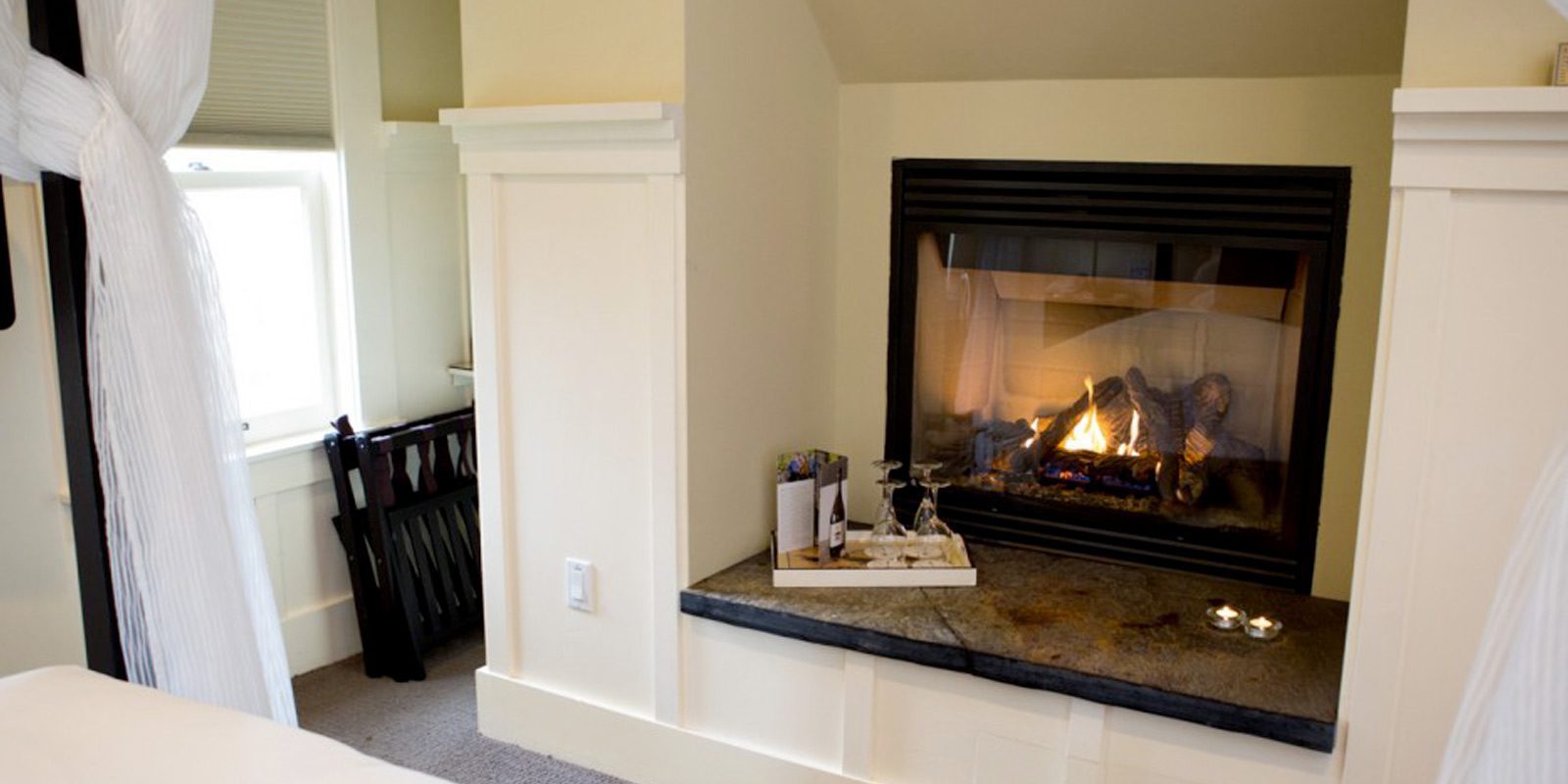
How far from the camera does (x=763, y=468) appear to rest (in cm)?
292

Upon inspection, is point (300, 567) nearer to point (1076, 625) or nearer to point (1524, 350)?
point (1076, 625)

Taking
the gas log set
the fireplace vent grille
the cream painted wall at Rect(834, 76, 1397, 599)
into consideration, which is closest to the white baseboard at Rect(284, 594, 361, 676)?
the cream painted wall at Rect(834, 76, 1397, 599)

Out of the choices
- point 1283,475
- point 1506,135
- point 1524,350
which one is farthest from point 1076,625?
point 1506,135

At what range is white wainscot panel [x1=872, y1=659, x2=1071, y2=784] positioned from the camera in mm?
2387

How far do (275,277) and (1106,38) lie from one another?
2.12 metres

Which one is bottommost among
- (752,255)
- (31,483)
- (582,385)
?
(31,483)

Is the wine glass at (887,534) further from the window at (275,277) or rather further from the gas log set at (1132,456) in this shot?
the window at (275,277)

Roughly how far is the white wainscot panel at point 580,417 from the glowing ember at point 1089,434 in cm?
100

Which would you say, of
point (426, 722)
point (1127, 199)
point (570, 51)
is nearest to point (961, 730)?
point (1127, 199)

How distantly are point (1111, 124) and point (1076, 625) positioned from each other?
1.07 metres

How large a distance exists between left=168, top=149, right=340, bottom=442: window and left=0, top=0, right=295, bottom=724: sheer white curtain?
4.65 ft

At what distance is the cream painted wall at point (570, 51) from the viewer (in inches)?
100

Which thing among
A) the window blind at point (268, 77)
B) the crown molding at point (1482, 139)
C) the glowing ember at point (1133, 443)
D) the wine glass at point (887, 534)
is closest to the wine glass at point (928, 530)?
the wine glass at point (887, 534)

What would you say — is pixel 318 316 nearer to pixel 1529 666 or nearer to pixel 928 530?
pixel 928 530
